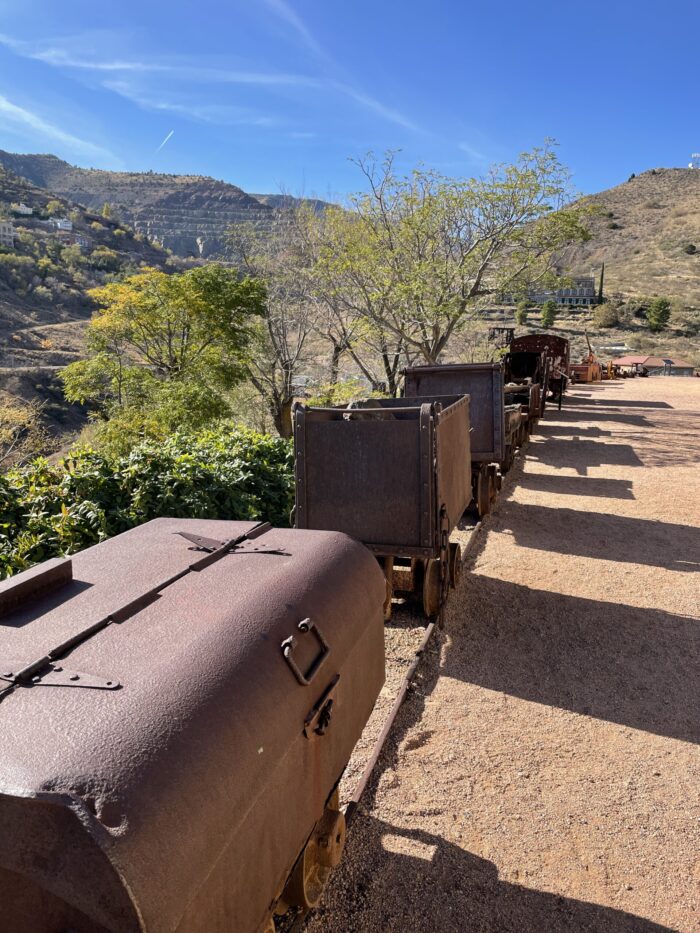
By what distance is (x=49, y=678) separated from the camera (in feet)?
5.43

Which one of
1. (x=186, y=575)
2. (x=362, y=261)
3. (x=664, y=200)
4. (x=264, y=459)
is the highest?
(x=664, y=200)

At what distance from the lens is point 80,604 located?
2104 millimetres

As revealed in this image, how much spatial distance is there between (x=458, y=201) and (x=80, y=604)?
18.5 m

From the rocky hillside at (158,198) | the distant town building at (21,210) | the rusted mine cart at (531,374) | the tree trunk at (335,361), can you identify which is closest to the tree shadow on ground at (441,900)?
the rusted mine cart at (531,374)

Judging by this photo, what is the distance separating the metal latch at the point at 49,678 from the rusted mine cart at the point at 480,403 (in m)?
7.49

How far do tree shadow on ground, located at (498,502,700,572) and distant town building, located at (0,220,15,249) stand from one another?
287ft

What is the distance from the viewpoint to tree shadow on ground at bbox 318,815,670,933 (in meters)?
2.80

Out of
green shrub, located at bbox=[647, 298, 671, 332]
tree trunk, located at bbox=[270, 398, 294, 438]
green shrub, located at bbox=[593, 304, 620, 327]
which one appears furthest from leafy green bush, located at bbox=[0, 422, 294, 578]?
green shrub, located at bbox=[593, 304, 620, 327]

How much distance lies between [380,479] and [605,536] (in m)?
4.84

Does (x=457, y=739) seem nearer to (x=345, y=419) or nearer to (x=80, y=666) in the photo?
(x=345, y=419)

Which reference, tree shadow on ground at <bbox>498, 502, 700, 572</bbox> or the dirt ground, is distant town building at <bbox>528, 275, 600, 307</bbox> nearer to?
tree shadow on ground at <bbox>498, 502, 700, 572</bbox>

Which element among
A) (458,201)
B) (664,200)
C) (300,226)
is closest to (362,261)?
(458,201)

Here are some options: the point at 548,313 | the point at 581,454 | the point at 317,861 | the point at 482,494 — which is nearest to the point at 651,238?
the point at 548,313

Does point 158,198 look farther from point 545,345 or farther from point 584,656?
point 584,656
